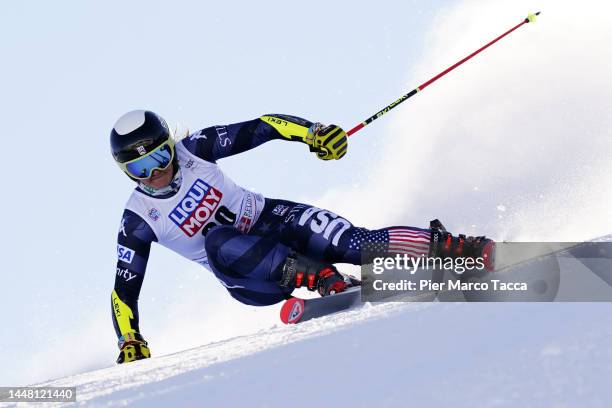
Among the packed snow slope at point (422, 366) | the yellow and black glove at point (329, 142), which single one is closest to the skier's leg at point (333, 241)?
the yellow and black glove at point (329, 142)

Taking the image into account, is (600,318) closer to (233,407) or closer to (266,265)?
(233,407)

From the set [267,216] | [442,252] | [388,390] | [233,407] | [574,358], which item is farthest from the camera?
[267,216]

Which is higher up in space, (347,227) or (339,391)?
(347,227)

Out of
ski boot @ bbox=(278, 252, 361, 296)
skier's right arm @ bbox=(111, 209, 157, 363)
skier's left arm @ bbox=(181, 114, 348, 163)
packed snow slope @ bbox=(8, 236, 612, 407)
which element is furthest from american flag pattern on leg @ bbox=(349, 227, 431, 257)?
packed snow slope @ bbox=(8, 236, 612, 407)

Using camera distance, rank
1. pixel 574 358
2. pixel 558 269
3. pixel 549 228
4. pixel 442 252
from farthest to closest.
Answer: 1. pixel 549 228
2. pixel 442 252
3. pixel 558 269
4. pixel 574 358

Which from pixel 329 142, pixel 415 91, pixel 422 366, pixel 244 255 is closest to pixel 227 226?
pixel 244 255

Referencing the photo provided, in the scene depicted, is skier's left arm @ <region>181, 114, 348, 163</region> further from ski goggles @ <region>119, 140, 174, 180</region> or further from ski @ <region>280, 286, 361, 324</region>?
ski @ <region>280, 286, 361, 324</region>

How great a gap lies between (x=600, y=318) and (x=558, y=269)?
136 centimetres

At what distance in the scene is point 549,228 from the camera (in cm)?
668

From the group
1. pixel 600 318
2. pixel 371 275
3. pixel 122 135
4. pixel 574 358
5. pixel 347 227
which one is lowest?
pixel 574 358

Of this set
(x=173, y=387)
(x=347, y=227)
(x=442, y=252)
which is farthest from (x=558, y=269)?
(x=173, y=387)

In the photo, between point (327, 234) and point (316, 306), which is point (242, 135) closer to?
point (327, 234)

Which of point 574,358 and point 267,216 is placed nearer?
point 574,358

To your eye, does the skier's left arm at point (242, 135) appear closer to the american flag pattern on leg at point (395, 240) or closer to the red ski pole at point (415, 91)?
the red ski pole at point (415, 91)
